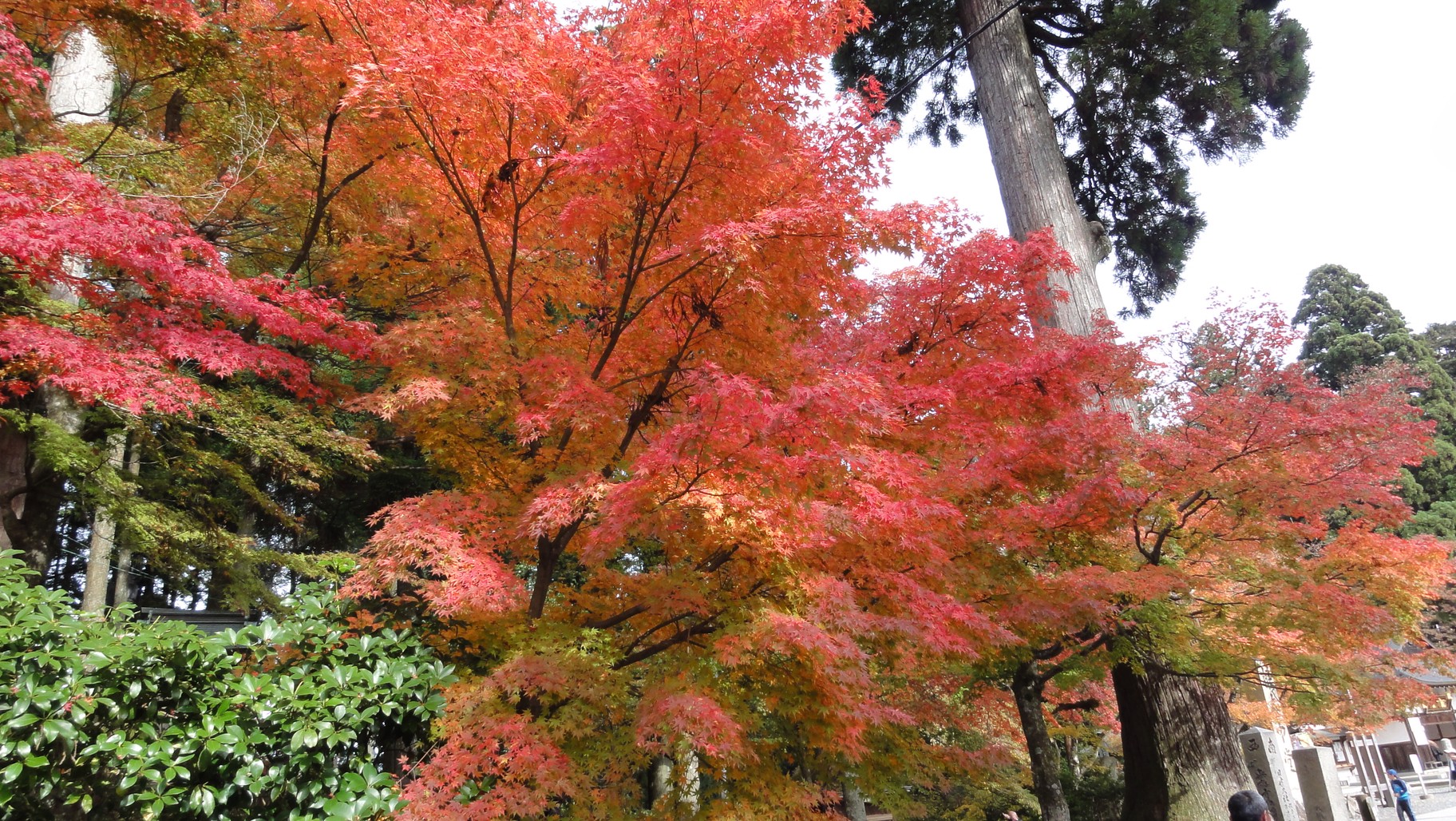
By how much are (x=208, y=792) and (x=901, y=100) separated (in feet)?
45.4

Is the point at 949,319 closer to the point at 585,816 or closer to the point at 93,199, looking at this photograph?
the point at 585,816

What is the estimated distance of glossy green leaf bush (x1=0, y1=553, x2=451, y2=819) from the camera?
164 inches

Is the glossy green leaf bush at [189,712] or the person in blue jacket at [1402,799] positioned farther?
the person in blue jacket at [1402,799]

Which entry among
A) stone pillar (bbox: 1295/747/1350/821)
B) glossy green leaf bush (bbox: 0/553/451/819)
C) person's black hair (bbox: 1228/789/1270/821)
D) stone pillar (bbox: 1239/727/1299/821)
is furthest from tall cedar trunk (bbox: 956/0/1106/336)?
glossy green leaf bush (bbox: 0/553/451/819)

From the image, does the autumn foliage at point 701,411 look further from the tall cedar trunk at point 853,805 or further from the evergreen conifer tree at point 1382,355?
the evergreen conifer tree at point 1382,355

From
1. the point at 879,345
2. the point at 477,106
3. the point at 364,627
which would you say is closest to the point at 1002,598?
the point at 879,345

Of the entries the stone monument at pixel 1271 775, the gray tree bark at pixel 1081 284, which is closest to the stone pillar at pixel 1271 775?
the stone monument at pixel 1271 775

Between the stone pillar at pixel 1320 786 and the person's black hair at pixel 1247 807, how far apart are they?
12.3 feet

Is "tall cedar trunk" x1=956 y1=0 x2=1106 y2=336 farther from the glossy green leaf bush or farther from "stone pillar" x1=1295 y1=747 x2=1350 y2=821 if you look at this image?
the glossy green leaf bush

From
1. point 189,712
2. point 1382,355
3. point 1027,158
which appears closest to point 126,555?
point 189,712

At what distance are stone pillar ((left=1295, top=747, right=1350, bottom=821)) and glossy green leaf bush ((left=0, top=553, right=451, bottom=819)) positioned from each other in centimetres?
772

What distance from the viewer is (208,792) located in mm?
4371

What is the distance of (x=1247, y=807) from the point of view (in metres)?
4.04

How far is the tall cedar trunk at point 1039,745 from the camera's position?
7.28 meters
